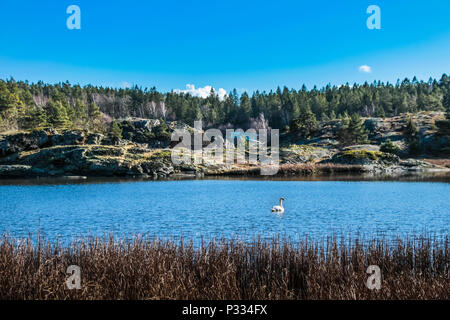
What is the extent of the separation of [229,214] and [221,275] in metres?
18.9

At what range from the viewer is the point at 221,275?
40.4ft

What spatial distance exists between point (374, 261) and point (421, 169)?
78272mm

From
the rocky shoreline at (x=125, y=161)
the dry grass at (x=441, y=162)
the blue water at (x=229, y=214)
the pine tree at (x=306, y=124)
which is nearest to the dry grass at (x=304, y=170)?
the rocky shoreline at (x=125, y=161)

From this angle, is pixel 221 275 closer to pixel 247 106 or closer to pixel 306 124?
pixel 306 124

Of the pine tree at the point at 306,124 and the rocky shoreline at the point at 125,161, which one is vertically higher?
the pine tree at the point at 306,124

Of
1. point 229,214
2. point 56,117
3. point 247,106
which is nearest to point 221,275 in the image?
point 229,214

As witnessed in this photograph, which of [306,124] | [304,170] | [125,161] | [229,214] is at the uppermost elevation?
[306,124]

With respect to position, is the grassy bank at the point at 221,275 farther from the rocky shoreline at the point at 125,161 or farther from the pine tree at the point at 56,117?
the pine tree at the point at 56,117

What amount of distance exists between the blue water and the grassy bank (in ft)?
10.4

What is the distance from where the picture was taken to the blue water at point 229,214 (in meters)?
23.8

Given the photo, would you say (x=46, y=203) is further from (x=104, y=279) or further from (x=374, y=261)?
(x=374, y=261)

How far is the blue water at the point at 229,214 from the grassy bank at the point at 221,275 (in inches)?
125
